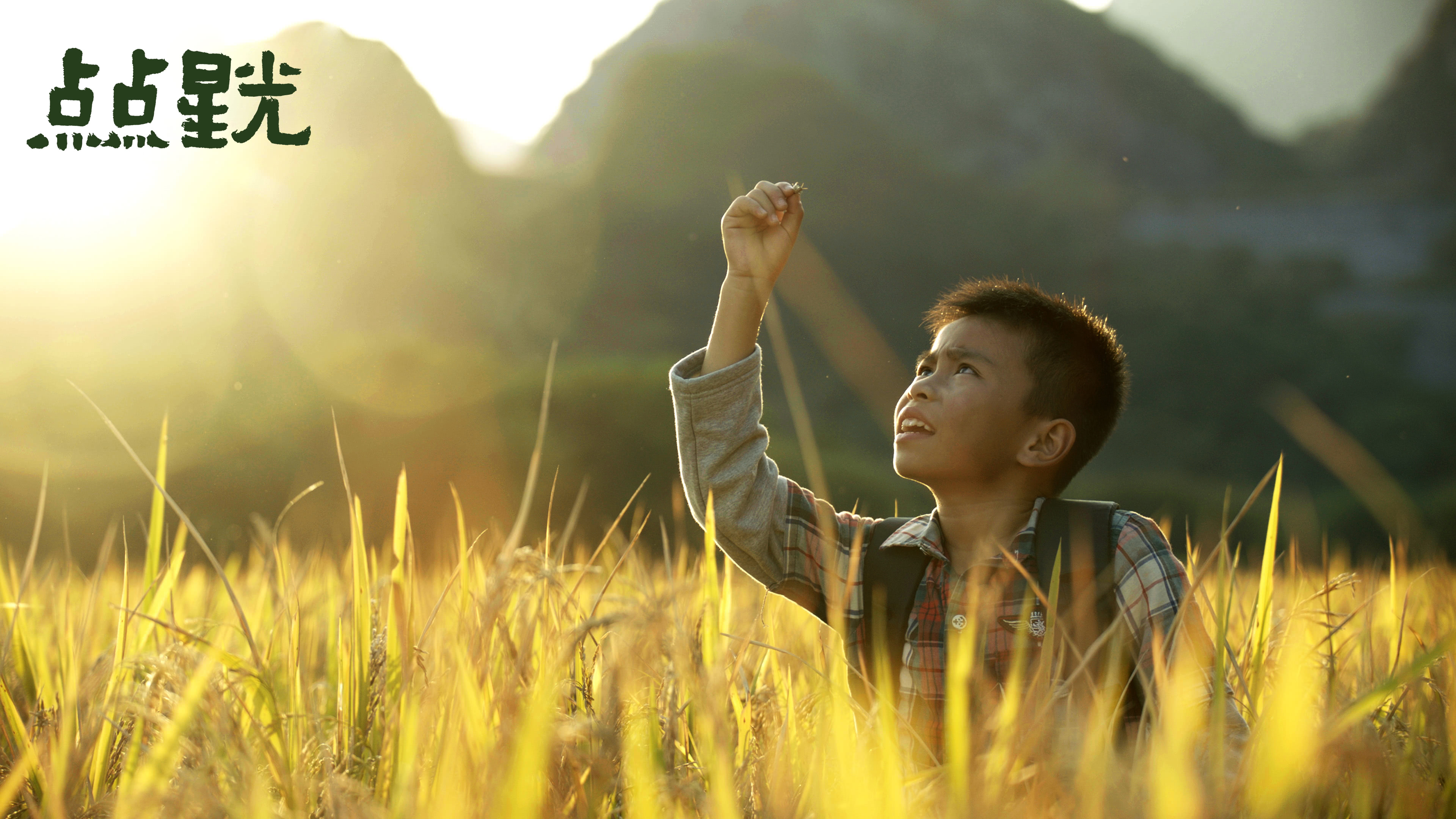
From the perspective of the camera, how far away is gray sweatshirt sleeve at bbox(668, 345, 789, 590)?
152 cm

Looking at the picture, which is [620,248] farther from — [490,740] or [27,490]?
[490,740]

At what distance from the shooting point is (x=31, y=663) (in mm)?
1212

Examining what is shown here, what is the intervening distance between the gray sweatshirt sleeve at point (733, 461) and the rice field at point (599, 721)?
17 centimetres

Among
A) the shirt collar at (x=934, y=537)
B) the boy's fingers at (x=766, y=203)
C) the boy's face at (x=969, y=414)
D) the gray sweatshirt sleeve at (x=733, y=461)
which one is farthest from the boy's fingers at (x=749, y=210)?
the shirt collar at (x=934, y=537)

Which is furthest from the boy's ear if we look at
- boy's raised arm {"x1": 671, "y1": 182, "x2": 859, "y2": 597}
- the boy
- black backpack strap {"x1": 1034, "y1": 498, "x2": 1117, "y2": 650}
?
boy's raised arm {"x1": 671, "y1": 182, "x2": 859, "y2": 597}

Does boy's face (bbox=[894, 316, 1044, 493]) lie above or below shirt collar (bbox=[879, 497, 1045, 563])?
above

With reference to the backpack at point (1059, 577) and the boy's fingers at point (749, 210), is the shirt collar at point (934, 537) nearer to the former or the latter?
the backpack at point (1059, 577)

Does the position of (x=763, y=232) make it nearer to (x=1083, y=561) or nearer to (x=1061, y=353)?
(x=1061, y=353)

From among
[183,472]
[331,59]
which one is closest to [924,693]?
[183,472]

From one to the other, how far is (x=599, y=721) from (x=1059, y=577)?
0.80 meters

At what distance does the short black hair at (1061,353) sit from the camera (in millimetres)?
1585

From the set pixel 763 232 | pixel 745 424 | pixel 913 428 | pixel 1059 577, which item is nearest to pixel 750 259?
pixel 763 232

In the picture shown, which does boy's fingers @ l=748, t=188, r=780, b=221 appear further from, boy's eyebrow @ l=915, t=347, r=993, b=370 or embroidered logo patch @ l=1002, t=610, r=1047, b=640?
embroidered logo patch @ l=1002, t=610, r=1047, b=640

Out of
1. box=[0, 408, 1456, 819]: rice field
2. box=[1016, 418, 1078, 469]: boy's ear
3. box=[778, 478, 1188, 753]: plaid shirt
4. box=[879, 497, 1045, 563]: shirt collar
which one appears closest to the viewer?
box=[0, 408, 1456, 819]: rice field
